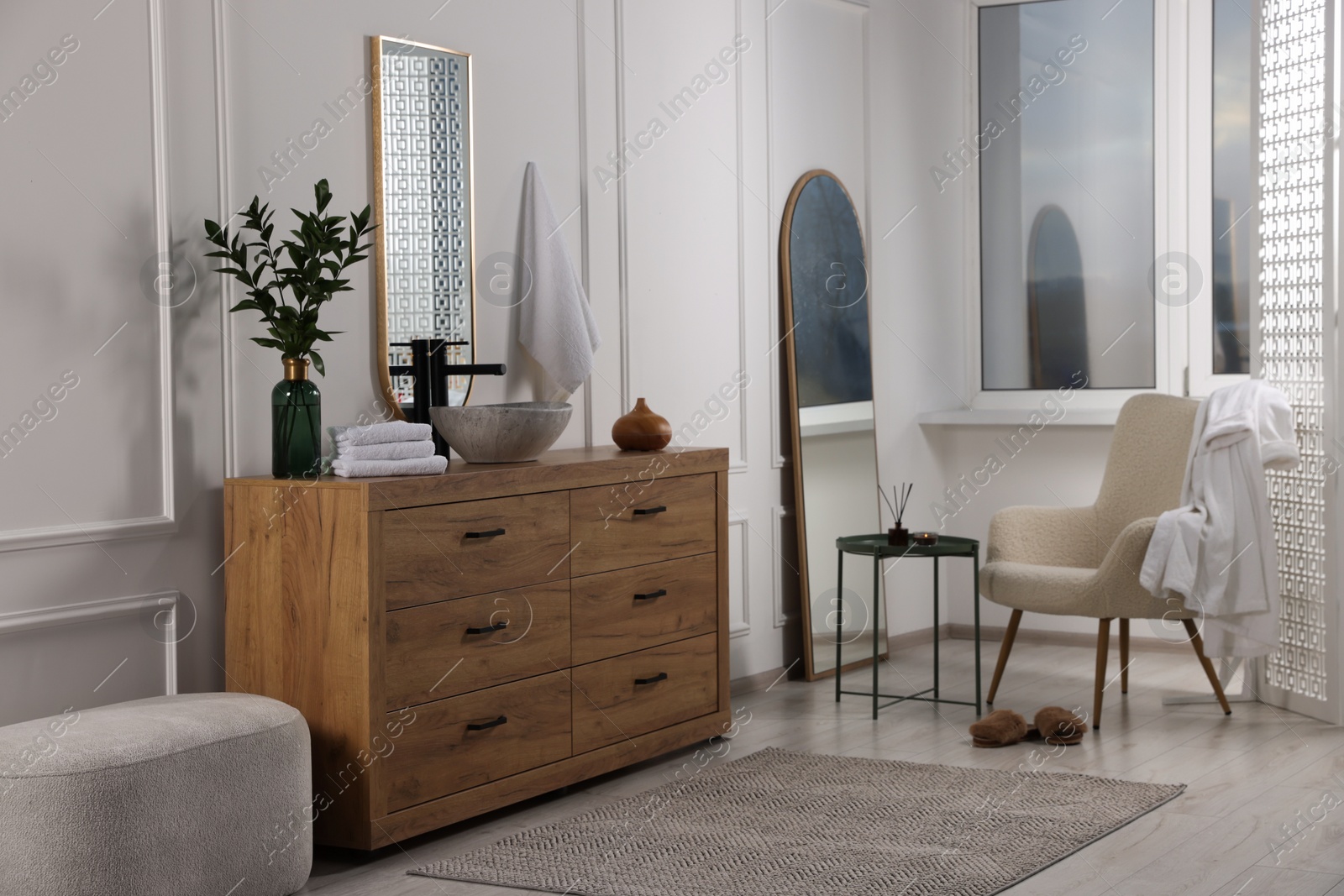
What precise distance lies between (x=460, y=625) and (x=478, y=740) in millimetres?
279

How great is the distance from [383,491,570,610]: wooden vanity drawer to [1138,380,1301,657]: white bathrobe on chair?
1.79 m

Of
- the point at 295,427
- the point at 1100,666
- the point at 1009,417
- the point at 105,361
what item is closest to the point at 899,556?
the point at 1100,666

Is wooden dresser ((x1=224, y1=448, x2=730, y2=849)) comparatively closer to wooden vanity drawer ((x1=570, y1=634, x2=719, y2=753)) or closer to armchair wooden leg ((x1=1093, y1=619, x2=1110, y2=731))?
wooden vanity drawer ((x1=570, y1=634, x2=719, y2=753))

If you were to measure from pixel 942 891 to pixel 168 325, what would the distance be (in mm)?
1986

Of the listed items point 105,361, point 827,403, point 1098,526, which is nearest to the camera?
point 105,361

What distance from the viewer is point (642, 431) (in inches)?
154

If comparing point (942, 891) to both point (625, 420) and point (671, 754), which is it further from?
point (625, 420)

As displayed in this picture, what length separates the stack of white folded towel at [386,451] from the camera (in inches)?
123

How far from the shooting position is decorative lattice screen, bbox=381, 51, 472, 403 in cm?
365

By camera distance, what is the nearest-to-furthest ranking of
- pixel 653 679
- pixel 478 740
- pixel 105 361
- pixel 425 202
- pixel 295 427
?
pixel 105 361 → pixel 295 427 → pixel 478 740 → pixel 425 202 → pixel 653 679

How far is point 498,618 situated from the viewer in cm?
332

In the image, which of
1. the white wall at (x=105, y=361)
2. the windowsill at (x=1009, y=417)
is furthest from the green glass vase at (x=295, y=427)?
the windowsill at (x=1009, y=417)

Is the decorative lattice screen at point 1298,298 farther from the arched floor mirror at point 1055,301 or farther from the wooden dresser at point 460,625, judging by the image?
the wooden dresser at point 460,625

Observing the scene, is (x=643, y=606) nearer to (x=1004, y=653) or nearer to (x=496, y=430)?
(x=496, y=430)
